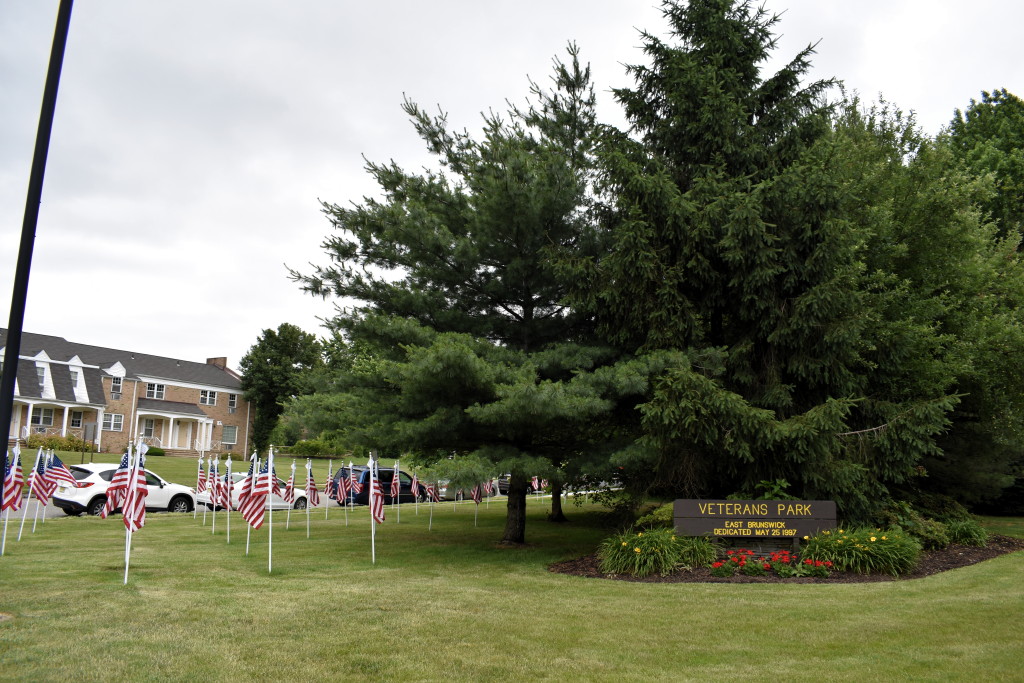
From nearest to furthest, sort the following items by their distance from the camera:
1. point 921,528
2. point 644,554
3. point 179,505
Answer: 1. point 644,554
2. point 921,528
3. point 179,505

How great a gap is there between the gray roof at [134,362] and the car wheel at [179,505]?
27.2 metres

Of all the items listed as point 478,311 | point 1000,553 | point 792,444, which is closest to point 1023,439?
point 1000,553

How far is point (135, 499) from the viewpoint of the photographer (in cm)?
1049

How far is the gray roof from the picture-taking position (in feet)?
153

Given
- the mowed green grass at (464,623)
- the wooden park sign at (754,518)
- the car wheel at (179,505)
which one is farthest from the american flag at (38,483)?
the wooden park sign at (754,518)

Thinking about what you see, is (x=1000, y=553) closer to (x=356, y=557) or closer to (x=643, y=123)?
(x=643, y=123)

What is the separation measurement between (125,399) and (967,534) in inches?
1988

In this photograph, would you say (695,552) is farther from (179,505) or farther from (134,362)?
(134,362)

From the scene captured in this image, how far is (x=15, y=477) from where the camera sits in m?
13.7

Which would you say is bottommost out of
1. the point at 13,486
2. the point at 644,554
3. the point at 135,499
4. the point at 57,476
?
the point at 644,554

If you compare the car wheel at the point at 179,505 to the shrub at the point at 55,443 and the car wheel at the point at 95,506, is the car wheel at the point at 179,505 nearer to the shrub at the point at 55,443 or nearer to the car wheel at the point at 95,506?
the car wheel at the point at 95,506

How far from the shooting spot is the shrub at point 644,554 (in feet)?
36.7

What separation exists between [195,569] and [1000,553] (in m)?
14.2

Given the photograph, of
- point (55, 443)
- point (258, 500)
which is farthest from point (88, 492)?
point (55, 443)
